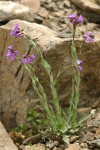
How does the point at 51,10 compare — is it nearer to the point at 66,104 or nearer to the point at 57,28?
the point at 57,28

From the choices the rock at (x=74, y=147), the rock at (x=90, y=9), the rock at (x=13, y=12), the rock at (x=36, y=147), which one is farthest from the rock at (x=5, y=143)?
the rock at (x=90, y=9)

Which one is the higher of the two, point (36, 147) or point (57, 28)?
point (57, 28)

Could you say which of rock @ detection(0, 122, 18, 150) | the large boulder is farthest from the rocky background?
rock @ detection(0, 122, 18, 150)

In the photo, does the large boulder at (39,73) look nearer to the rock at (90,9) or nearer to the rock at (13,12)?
the rock at (13,12)

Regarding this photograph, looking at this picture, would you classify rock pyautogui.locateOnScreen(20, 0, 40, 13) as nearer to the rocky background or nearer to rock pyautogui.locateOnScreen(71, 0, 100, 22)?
the rocky background

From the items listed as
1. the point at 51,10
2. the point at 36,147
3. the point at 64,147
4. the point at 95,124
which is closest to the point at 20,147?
the point at 36,147

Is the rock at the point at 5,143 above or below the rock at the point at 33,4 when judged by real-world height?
below
